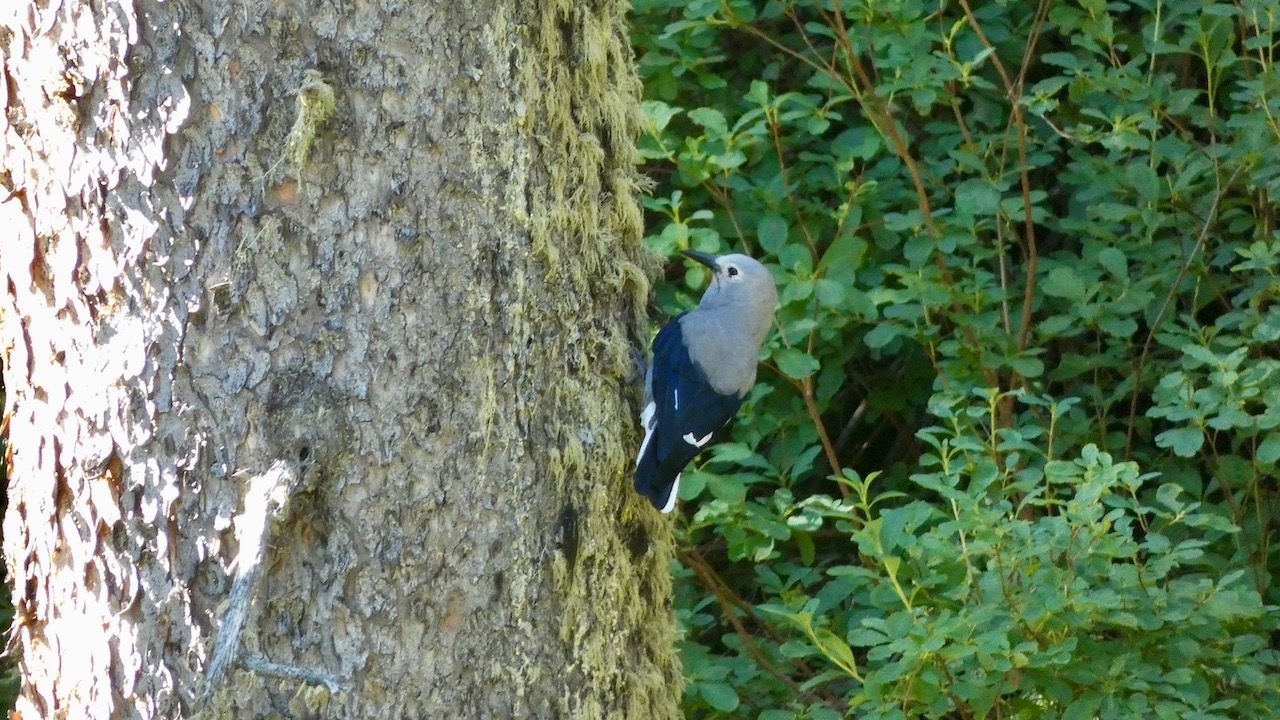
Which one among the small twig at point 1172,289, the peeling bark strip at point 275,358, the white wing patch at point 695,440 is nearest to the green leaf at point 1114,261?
the small twig at point 1172,289

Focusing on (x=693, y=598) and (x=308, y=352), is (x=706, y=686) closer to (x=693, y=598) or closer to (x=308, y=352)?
(x=693, y=598)

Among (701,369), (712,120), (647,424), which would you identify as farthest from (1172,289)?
(647,424)

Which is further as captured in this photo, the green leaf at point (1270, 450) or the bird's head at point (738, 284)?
the bird's head at point (738, 284)

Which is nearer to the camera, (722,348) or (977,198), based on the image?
(722,348)

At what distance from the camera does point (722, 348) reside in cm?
317

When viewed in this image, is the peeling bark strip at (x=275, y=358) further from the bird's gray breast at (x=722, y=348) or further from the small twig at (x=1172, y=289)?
the small twig at (x=1172, y=289)

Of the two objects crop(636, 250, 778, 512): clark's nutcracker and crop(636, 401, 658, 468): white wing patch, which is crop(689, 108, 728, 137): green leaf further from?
crop(636, 401, 658, 468): white wing patch

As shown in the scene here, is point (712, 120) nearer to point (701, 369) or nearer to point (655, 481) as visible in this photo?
point (701, 369)

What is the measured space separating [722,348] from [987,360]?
3.54ft

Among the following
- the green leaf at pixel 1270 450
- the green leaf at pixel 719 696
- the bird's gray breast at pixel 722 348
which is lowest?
the green leaf at pixel 1270 450

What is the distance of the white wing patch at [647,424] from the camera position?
96.0 inches

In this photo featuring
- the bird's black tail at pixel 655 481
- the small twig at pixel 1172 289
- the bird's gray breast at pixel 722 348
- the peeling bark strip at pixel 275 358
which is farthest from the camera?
the small twig at pixel 1172 289

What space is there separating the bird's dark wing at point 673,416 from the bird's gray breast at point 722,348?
2cm

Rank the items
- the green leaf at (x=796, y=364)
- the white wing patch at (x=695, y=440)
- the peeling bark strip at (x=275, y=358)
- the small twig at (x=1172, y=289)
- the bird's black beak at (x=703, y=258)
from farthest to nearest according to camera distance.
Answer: the small twig at (x=1172, y=289)
the bird's black beak at (x=703, y=258)
the green leaf at (x=796, y=364)
the white wing patch at (x=695, y=440)
the peeling bark strip at (x=275, y=358)
